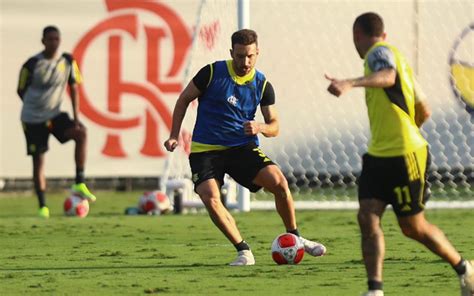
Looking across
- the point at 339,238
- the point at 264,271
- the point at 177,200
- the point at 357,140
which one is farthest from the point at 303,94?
the point at 264,271

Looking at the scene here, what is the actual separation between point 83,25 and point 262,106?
9231mm

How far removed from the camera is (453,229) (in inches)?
530

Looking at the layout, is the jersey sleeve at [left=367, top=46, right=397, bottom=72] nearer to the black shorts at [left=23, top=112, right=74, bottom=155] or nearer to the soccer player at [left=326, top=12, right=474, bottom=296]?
the soccer player at [left=326, top=12, right=474, bottom=296]

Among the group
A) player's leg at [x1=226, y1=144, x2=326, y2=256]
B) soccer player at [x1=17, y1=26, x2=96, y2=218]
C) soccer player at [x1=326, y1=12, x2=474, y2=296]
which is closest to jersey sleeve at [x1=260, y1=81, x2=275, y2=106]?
player's leg at [x1=226, y1=144, x2=326, y2=256]

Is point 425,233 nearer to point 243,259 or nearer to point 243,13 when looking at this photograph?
point 243,259

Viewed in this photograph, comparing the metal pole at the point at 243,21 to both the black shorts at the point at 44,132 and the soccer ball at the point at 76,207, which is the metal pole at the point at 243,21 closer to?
the soccer ball at the point at 76,207

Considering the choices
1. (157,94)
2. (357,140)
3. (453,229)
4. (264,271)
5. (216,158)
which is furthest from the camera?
(157,94)

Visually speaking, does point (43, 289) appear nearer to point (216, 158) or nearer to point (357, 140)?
point (216, 158)

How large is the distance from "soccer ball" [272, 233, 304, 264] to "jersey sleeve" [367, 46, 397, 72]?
8.80 feet

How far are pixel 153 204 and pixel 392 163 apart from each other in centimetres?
885

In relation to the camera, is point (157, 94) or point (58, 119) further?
point (157, 94)

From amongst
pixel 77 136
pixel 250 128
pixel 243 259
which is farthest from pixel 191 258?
pixel 77 136

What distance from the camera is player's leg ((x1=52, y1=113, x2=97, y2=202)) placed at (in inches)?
637

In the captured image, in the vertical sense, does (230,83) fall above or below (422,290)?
above
